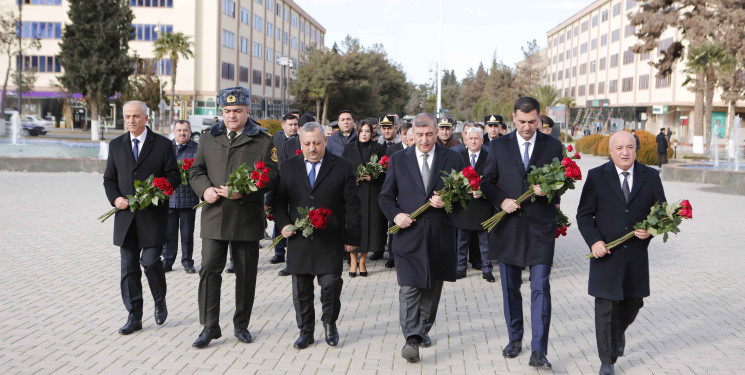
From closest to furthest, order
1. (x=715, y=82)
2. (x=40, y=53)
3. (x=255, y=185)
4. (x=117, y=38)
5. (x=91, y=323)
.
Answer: (x=255, y=185), (x=91, y=323), (x=715, y=82), (x=117, y=38), (x=40, y=53)

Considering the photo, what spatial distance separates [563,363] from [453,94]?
155 meters

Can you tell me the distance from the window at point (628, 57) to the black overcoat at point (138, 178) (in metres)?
80.3

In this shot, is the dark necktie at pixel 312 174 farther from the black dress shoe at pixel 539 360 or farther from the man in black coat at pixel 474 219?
the man in black coat at pixel 474 219

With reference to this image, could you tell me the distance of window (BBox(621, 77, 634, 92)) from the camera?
80062 millimetres

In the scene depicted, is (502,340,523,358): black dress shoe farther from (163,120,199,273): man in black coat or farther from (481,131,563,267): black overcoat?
(163,120,199,273): man in black coat

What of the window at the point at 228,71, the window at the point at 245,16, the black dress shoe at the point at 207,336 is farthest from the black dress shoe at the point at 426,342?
the window at the point at 245,16

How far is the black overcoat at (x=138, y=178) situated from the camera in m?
6.31

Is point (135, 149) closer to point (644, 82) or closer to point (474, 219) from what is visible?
point (474, 219)

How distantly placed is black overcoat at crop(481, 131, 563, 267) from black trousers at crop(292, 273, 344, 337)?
136 centimetres

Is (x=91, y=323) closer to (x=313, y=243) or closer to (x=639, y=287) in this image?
(x=313, y=243)

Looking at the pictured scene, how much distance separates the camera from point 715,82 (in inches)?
1610

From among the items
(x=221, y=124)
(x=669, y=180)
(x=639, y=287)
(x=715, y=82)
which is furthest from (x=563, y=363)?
(x=715, y=82)

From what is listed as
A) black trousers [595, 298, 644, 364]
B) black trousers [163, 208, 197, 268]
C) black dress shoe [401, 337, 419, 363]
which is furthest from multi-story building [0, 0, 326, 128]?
black trousers [595, 298, 644, 364]

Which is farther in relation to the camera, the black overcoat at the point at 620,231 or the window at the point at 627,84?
the window at the point at 627,84
